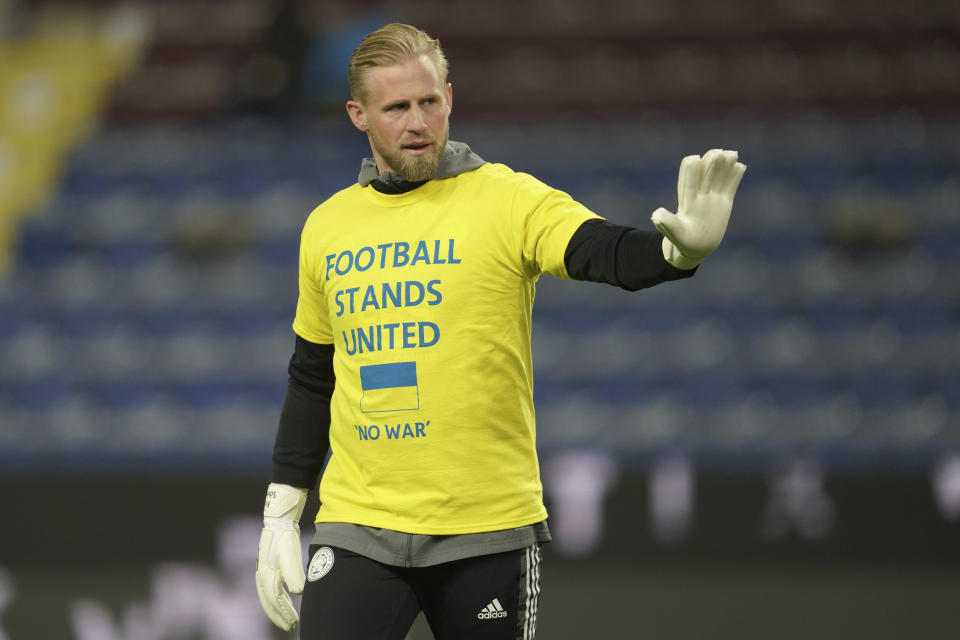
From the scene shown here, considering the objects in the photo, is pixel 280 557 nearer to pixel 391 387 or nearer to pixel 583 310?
pixel 391 387

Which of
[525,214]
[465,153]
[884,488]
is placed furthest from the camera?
[884,488]

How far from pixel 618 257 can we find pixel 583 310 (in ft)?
14.4

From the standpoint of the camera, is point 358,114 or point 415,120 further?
point 358,114

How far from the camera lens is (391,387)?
2.35 metres

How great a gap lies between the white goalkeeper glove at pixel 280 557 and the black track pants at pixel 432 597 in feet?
0.79

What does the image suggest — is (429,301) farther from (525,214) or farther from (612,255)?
(612,255)

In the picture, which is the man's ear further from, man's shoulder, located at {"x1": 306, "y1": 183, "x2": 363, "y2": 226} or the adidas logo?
the adidas logo

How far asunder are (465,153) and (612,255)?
1.62 feet

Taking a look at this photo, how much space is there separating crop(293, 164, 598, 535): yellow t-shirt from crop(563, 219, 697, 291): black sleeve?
8 centimetres

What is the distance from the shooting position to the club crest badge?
2.41 meters

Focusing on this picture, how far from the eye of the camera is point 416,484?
2346 mm

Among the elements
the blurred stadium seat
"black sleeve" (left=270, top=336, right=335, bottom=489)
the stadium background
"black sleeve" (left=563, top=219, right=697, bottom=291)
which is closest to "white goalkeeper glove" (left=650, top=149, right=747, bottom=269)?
"black sleeve" (left=563, top=219, right=697, bottom=291)

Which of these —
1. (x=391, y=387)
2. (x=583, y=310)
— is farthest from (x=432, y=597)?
(x=583, y=310)

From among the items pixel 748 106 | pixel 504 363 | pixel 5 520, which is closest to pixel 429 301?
pixel 504 363
